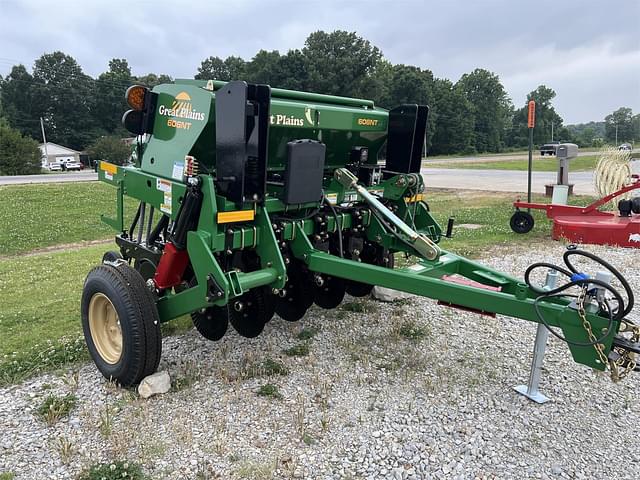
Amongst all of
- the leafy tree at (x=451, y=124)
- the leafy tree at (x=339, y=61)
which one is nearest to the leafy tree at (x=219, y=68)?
the leafy tree at (x=339, y=61)

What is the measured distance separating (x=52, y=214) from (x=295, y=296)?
11273mm

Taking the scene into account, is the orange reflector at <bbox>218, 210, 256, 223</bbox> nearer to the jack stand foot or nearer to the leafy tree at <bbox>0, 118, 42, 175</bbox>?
the jack stand foot

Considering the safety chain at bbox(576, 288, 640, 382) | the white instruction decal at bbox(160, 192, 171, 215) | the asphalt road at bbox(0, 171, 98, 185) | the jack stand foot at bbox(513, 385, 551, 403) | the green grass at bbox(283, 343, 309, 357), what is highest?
the asphalt road at bbox(0, 171, 98, 185)

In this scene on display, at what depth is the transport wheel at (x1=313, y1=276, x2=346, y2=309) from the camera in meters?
5.15

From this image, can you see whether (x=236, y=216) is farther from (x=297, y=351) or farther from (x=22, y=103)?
(x=22, y=103)

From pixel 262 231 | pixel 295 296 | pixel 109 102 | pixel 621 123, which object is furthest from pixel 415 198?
pixel 621 123

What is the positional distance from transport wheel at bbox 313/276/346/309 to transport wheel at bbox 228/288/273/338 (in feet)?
2.78

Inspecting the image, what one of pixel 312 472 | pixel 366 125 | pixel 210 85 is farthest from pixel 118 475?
pixel 366 125

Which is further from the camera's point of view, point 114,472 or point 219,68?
point 219,68

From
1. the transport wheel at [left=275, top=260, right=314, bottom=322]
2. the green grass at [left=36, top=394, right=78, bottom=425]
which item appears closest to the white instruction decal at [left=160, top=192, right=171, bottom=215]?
the transport wheel at [left=275, top=260, right=314, bottom=322]

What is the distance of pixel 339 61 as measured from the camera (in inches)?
2125

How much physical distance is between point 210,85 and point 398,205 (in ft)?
7.42

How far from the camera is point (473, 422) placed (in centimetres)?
330

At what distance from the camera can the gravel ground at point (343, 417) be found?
288cm
